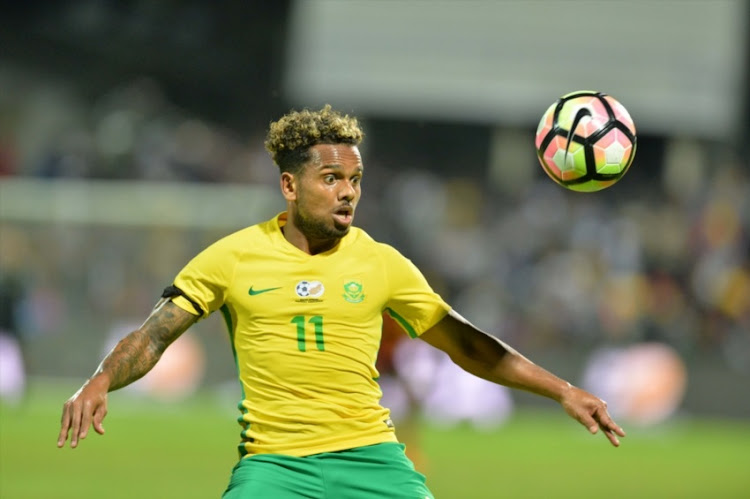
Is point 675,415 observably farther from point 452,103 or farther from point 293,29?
point 293,29

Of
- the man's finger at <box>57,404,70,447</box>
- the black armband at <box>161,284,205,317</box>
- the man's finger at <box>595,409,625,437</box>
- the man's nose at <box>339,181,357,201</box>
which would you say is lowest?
the man's finger at <box>57,404,70,447</box>

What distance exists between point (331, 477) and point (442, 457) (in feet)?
28.3

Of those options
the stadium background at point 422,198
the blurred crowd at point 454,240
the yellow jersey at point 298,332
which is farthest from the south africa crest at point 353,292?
the blurred crowd at point 454,240

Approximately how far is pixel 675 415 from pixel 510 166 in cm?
831

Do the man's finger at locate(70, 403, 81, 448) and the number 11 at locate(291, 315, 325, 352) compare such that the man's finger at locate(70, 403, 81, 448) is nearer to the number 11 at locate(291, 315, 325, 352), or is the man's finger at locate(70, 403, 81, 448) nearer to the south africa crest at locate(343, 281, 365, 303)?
the number 11 at locate(291, 315, 325, 352)

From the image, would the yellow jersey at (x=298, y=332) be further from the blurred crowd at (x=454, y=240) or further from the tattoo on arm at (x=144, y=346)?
the blurred crowd at (x=454, y=240)

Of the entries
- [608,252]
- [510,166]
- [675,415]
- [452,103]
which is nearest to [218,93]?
[452,103]

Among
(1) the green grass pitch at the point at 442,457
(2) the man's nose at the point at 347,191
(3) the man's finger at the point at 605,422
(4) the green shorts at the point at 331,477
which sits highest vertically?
(2) the man's nose at the point at 347,191

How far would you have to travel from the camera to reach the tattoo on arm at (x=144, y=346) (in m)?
4.96

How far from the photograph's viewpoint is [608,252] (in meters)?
19.6

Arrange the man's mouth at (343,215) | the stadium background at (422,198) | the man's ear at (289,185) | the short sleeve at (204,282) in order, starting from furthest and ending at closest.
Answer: the stadium background at (422,198), the man's ear at (289,185), the man's mouth at (343,215), the short sleeve at (204,282)

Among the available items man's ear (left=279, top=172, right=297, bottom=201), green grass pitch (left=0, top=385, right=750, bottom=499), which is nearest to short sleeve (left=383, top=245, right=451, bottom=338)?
man's ear (left=279, top=172, right=297, bottom=201)

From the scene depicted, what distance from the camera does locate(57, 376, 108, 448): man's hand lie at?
15.1 ft

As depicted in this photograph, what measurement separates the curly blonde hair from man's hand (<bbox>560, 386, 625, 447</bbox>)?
55.9 inches
